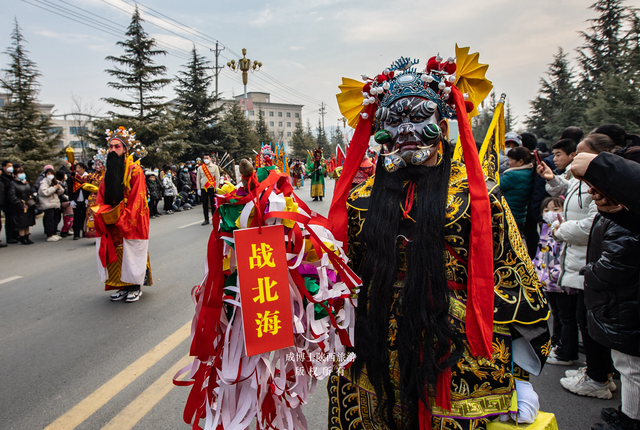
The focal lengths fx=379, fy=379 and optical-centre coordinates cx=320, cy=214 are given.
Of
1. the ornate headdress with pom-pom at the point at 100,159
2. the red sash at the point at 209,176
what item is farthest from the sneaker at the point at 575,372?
the ornate headdress with pom-pom at the point at 100,159

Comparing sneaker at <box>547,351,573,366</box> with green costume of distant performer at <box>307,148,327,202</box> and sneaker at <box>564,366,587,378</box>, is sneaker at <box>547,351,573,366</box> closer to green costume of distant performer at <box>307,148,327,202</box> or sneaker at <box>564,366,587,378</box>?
sneaker at <box>564,366,587,378</box>

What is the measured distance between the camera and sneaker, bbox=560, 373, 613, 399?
296 centimetres

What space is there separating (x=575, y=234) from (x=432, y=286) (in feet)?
7.34

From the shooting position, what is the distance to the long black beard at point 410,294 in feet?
5.16

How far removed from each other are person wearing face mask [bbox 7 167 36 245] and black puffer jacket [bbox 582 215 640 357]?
35.2 feet

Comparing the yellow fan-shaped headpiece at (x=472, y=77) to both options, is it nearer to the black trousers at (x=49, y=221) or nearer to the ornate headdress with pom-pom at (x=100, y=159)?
the ornate headdress with pom-pom at (x=100, y=159)

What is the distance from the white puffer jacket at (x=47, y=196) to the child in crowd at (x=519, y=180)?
9946mm

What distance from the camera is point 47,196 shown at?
9250 mm

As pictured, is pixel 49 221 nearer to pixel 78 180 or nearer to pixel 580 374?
pixel 78 180

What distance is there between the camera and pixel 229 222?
1489 mm

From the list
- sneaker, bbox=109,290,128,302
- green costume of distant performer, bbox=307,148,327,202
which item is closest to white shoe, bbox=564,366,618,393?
sneaker, bbox=109,290,128,302

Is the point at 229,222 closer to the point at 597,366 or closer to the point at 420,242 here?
the point at 420,242

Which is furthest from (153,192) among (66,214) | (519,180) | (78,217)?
(519,180)

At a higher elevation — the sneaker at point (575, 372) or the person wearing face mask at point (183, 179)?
the person wearing face mask at point (183, 179)
